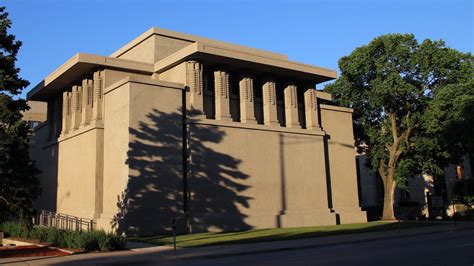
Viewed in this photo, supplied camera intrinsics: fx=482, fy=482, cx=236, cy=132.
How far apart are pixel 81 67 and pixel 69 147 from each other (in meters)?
6.04

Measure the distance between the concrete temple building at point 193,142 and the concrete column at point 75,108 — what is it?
0.08m

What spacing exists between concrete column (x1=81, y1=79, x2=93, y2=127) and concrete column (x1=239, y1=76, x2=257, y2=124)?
33.5ft

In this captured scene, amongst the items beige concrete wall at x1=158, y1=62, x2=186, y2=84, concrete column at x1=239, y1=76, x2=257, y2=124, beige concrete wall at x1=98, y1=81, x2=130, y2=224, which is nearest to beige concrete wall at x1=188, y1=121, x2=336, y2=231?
concrete column at x1=239, y1=76, x2=257, y2=124

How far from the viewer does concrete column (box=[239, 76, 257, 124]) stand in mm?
31928

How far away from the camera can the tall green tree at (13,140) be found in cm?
2388

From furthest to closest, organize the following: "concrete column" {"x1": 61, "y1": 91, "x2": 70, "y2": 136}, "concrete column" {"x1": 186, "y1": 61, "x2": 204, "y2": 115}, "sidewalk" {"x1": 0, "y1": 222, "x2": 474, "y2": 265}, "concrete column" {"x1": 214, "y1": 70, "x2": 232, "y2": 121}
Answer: "concrete column" {"x1": 61, "y1": 91, "x2": 70, "y2": 136} < "concrete column" {"x1": 214, "y1": 70, "x2": 232, "y2": 121} < "concrete column" {"x1": 186, "y1": 61, "x2": 204, "y2": 115} < "sidewalk" {"x1": 0, "y1": 222, "x2": 474, "y2": 265}

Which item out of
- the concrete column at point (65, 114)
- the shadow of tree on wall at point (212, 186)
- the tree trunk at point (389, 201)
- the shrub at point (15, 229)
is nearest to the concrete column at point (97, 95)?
the concrete column at point (65, 114)

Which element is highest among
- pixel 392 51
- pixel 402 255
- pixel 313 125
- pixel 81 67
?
pixel 392 51

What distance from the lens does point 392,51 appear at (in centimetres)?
3850

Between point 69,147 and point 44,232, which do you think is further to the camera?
point 69,147

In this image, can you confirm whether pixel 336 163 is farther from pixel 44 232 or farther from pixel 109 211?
pixel 44 232

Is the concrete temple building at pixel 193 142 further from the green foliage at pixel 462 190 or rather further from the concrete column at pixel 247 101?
the green foliage at pixel 462 190

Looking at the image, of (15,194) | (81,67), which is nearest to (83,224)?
(15,194)

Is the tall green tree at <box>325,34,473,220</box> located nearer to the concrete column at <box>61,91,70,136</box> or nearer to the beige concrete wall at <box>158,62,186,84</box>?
the beige concrete wall at <box>158,62,186,84</box>
